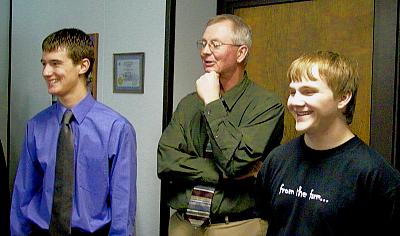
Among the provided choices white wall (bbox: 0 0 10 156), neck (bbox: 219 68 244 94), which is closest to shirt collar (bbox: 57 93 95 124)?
neck (bbox: 219 68 244 94)

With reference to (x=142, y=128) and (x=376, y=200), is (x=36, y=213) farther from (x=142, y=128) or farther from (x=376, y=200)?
(x=376, y=200)

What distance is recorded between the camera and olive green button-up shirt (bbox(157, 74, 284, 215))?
1947 mm

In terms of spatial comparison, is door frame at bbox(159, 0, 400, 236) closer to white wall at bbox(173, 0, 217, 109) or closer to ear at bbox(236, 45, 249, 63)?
ear at bbox(236, 45, 249, 63)

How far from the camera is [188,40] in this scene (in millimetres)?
2812

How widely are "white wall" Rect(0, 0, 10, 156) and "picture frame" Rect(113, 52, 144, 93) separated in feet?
2.84

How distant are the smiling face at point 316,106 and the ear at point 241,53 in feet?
2.05

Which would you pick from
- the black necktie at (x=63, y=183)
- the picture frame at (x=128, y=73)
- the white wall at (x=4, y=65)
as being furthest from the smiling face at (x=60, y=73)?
the white wall at (x=4, y=65)

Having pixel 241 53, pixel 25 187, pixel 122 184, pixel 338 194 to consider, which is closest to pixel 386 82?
pixel 241 53

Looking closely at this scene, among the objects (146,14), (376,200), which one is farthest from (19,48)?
(376,200)

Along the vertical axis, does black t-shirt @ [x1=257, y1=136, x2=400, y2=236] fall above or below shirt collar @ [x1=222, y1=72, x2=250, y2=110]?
below

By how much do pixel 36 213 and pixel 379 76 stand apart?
161cm

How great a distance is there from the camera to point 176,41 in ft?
9.02

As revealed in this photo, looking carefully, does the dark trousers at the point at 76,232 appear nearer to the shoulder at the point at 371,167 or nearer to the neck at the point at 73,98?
the neck at the point at 73,98

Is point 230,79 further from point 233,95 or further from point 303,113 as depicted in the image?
point 303,113
